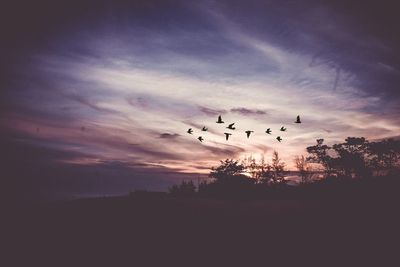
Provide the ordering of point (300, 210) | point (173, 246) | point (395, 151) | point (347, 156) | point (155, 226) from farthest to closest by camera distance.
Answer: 1. point (347, 156)
2. point (395, 151)
3. point (300, 210)
4. point (155, 226)
5. point (173, 246)

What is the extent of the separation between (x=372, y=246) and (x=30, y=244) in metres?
16.3

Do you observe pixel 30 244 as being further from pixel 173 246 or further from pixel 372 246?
pixel 372 246

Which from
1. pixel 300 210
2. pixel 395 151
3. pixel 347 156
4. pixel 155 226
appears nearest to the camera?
pixel 155 226

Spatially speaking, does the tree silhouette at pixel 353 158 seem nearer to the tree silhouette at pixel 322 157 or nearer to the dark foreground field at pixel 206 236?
the tree silhouette at pixel 322 157

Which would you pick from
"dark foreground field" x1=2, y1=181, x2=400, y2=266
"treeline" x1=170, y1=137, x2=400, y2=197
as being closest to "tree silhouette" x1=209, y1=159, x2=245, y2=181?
"treeline" x1=170, y1=137, x2=400, y2=197

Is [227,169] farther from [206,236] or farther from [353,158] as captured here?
[206,236]

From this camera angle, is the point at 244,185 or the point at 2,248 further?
the point at 244,185

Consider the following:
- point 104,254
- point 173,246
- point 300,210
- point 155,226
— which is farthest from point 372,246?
point 104,254

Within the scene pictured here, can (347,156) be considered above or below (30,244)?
above

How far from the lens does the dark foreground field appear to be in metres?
12.7

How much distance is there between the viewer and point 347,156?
51406 millimetres

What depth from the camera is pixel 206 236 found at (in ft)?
50.3

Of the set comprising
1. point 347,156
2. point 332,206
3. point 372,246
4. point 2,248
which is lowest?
point 2,248

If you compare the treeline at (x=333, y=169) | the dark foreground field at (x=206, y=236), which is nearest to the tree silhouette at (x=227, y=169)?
the treeline at (x=333, y=169)
